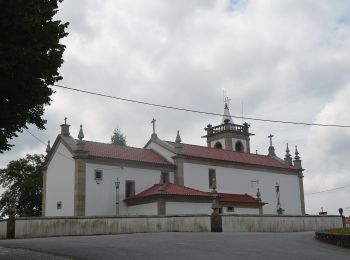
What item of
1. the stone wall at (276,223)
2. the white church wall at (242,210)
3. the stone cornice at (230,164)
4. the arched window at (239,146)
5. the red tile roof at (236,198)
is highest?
the arched window at (239,146)

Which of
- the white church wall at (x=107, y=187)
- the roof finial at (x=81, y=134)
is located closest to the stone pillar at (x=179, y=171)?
the white church wall at (x=107, y=187)

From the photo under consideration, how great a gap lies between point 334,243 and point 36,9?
16697mm

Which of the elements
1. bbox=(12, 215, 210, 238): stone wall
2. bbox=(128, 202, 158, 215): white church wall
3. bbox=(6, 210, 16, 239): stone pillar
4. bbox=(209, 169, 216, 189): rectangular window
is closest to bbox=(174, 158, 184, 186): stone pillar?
bbox=(209, 169, 216, 189): rectangular window

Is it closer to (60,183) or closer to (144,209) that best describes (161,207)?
(144,209)

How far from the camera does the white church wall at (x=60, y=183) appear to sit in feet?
159

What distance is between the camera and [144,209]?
47.4m

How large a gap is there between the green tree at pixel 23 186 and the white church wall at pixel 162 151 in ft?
54.8

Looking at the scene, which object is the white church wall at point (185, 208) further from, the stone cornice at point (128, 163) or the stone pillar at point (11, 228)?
the stone pillar at point (11, 228)

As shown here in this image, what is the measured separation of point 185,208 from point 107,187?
7.76m

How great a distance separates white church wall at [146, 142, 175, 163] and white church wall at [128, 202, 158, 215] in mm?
7725

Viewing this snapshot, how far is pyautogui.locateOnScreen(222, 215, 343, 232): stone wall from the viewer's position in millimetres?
34781

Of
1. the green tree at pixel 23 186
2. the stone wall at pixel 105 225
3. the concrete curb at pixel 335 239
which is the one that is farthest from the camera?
the green tree at pixel 23 186

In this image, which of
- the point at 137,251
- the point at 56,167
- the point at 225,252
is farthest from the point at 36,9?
the point at 56,167

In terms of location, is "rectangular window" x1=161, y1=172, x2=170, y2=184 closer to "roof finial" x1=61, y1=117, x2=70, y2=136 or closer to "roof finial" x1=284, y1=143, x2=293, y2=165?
"roof finial" x1=61, y1=117, x2=70, y2=136
